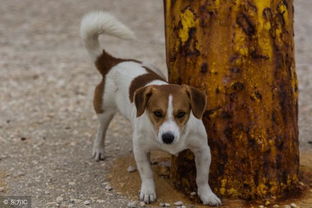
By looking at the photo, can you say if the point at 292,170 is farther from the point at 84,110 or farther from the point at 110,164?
the point at 84,110

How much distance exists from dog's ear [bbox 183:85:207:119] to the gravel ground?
1.05 m

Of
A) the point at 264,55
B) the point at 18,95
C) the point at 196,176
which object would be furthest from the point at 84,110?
the point at 264,55

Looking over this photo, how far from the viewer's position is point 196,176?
4715mm

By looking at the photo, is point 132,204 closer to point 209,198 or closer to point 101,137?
point 209,198

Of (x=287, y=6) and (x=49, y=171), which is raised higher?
(x=287, y=6)

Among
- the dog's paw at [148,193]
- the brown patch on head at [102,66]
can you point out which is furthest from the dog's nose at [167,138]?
the brown patch on head at [102,66]

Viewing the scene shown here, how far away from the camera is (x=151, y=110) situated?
430cm

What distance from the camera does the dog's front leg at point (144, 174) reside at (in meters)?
4.62

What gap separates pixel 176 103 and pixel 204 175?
73cm

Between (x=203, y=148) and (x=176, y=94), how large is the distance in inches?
20.8

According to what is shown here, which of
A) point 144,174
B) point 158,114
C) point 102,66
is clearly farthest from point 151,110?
point 102,66

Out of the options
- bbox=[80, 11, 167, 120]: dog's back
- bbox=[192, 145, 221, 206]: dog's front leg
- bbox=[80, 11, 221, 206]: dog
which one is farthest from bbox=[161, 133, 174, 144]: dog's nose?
bbox=[80, 11, 167, 120]: dog's back

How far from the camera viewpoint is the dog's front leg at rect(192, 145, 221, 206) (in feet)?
14.7

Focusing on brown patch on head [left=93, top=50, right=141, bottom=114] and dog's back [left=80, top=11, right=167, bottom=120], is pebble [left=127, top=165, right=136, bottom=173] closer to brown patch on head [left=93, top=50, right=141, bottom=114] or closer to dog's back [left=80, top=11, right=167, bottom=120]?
dog's back [left=80, top=11, right=167, bottom=120]
